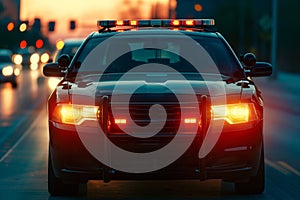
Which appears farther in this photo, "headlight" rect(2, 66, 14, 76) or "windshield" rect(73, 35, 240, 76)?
"headlight" rect(2, 66, 14, 76)

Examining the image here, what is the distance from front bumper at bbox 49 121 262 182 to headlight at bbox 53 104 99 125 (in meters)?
0.07

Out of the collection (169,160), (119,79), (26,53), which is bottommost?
(26,53)

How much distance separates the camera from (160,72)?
33.0 ft

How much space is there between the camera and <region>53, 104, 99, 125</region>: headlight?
8.80 metres

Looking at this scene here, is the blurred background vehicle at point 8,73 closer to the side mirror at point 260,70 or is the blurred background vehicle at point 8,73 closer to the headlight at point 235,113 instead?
the side mirror at point 260,70

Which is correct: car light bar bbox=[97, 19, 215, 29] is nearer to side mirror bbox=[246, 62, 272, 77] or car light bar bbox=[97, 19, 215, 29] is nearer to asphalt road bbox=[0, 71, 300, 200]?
side mirror bbox=[246, 62, 272, 77]

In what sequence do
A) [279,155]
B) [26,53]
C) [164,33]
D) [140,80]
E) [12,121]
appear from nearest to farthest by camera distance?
[140,80], [164,33], [279,155], [12,121], [26,53]

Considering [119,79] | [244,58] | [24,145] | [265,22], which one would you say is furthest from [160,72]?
[265,22]

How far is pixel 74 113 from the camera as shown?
351 inches

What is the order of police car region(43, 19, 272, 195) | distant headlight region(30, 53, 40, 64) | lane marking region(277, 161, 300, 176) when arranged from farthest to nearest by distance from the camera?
distant headlight region(30, 53, 40, 64) < lane marking region(277, 161, 300, 176) < police car region(43, 19, 272, 195)

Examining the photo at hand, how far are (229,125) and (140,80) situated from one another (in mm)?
1065

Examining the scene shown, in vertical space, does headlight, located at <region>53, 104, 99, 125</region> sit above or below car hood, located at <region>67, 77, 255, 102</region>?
below

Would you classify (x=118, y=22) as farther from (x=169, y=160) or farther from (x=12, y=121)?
(x=12, y=121)

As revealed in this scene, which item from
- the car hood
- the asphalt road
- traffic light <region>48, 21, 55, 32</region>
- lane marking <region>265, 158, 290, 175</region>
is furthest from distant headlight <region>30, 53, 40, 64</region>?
the car hood
